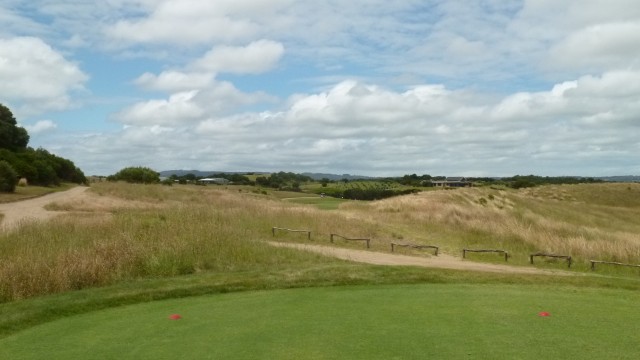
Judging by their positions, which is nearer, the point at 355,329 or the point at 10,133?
the point at 355,329

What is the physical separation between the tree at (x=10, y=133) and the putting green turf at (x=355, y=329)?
81823 millimetres

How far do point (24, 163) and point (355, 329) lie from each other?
6204 centimetres

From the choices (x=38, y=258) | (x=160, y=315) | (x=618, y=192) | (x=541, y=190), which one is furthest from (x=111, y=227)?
(x=618, y=192)

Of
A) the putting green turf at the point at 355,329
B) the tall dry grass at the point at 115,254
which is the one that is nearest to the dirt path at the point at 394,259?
the tall dry grass at the point at 115,254

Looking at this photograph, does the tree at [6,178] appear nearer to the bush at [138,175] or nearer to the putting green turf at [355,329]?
the bush at [138,175]

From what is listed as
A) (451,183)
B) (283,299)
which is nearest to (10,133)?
(451,183)

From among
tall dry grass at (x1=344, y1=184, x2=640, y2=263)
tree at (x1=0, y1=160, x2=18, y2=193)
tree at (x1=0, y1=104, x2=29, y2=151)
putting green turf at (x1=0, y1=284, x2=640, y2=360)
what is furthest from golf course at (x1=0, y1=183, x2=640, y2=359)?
tree at (x1=0, y1=104, x2=29, y2=151)

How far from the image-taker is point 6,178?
47.9 meters

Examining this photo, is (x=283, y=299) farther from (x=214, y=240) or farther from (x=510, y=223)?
(x=510, y=223)

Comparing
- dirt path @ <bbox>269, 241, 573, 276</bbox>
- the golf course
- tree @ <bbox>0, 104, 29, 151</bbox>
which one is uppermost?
tree @ <bbox>0, 104, 29, 151</bbox>

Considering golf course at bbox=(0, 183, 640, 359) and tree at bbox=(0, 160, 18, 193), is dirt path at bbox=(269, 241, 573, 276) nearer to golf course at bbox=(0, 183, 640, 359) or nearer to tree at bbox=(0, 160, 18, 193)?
golf course at bbox=(0, 183, 640, 359)

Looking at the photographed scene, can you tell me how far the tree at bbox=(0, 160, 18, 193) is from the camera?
47250 millimetres

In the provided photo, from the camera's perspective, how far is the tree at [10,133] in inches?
3183

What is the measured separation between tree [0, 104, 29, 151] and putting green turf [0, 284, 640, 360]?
81.8 metres
